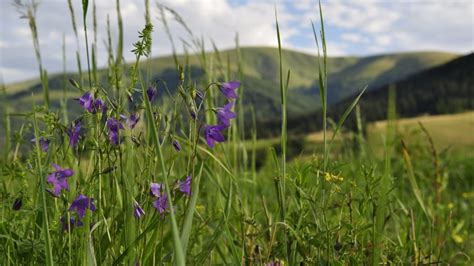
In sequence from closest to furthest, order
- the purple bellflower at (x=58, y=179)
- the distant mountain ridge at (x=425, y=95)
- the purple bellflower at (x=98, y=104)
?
the purple bellflower at (x=98, y=104)
the purple bellflower at (x=58, y=179)
the distant mountain ridge at (x=425, y=95)

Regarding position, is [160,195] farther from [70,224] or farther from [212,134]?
[70,224]

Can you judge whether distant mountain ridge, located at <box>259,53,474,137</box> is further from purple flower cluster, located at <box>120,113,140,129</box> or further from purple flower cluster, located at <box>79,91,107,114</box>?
purple flower cluster, located at <box>79,91,107,114</box>

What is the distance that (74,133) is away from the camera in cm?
177

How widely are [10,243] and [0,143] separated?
1.80m

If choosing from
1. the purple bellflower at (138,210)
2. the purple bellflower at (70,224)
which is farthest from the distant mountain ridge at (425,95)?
the purple bellflower at (138,210)

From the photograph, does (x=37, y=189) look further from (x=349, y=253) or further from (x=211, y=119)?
(x=211, y=119)

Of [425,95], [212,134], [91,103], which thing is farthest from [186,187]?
[425,95]

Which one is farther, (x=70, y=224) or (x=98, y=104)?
(x=70, y=224)

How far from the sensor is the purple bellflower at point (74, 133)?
176 cm

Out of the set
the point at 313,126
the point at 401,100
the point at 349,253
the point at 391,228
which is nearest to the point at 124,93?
the point at 349,253

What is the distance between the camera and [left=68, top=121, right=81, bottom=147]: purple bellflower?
5.79ft

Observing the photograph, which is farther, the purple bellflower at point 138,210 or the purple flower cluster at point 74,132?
the purple flower cluster at point 74,132

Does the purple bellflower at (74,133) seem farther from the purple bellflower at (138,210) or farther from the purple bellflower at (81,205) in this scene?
the purple bellflower at (138,210)

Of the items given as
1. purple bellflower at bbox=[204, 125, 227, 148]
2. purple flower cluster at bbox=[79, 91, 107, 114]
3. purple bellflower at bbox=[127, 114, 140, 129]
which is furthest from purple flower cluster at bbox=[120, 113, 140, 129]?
purple bellflower at bbox=[204, 125, 227, 148]
